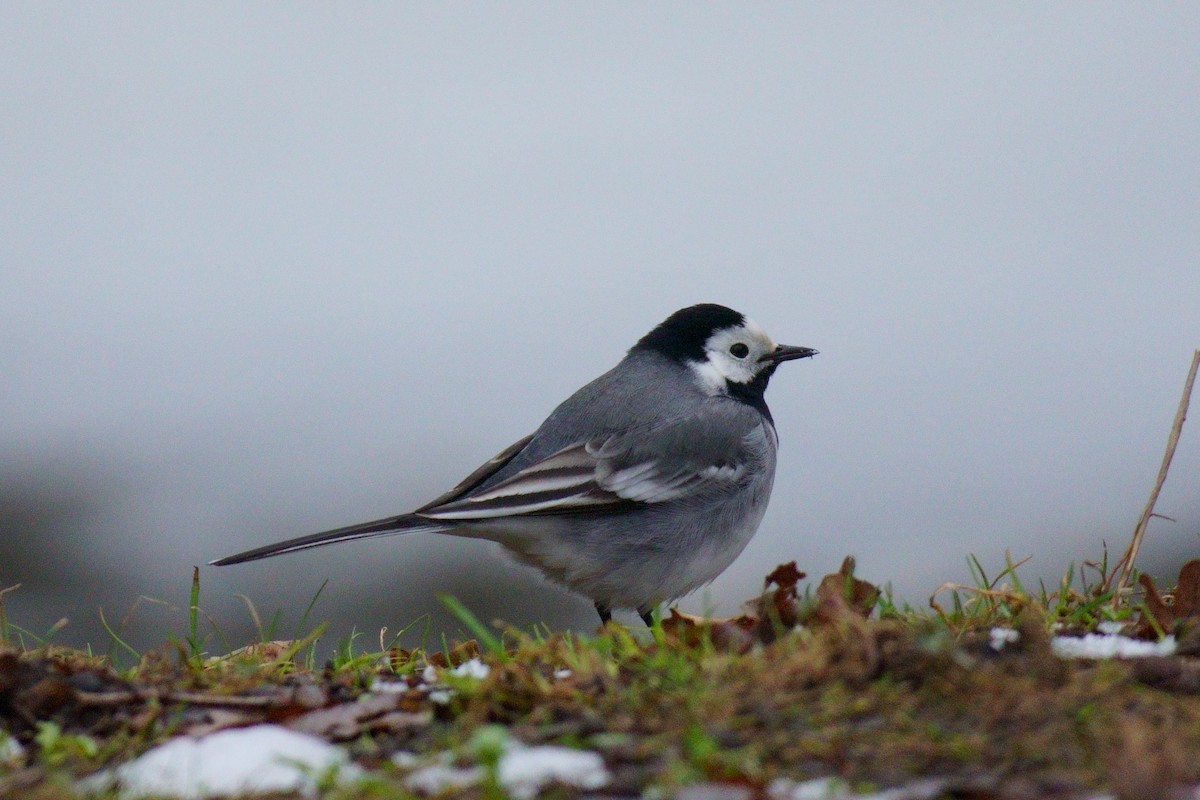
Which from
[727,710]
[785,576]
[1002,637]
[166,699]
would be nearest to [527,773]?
[727,710]

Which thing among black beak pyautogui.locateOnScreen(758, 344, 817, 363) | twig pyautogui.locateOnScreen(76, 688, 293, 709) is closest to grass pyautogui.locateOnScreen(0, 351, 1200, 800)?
twig pyautogui.locateOnScreen(76, 688, 293, 709)

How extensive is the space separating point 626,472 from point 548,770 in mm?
3512

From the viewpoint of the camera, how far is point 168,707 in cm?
382

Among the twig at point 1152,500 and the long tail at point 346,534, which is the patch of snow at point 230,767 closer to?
the long tail at point 346,534

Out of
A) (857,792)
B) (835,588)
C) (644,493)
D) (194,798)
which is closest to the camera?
(857,792)

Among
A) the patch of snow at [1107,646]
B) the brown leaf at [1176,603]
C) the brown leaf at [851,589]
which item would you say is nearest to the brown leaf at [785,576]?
the brown leaf at [851,589]

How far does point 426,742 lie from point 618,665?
2.52ft

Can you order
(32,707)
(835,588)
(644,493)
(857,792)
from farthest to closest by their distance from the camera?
(644,493), (835,588), (32,707), (857,792)

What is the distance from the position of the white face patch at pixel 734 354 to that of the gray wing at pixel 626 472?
1.91 feet

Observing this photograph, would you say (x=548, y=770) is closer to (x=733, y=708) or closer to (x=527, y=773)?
(x=527, y=773)

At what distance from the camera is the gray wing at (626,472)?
20.1ft

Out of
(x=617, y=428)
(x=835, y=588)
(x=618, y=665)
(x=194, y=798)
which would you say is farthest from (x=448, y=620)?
(x=194, y=798)

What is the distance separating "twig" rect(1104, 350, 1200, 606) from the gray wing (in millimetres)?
1999

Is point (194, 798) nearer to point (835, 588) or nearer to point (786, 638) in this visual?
point (786, 638)
